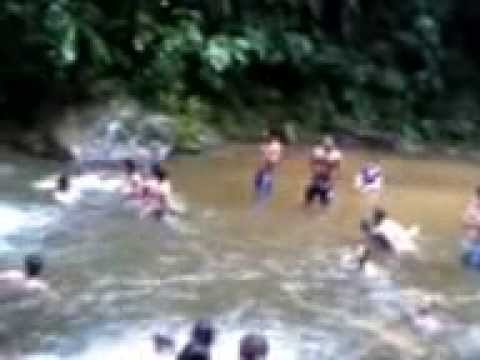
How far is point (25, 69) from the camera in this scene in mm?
20141

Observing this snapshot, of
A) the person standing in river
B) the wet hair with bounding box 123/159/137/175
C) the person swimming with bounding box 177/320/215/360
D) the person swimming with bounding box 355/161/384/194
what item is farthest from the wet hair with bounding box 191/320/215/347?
the person swimming with bounding box 355/161/384/194

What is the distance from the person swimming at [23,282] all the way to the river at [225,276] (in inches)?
7.2

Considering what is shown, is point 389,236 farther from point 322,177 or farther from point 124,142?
point 124,142

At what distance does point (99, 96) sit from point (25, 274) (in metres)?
9.86

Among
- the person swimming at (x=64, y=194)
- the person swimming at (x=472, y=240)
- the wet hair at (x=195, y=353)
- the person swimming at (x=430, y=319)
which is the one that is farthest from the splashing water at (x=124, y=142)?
the wet hair at (x=195, y=353)

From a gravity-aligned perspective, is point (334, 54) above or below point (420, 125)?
above

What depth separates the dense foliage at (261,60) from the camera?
65.9 feet

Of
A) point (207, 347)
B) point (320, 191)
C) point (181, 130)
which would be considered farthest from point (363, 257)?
point (181, 130)

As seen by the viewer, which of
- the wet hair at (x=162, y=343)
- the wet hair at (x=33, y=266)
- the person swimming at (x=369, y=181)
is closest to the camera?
the wet hair at (x=162, y=343)

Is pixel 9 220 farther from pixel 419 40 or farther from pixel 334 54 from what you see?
pixel 419 40

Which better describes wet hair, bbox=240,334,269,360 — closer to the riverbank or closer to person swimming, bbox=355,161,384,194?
person swimming, bbox=355,161,384,194

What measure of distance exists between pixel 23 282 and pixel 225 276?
2383mm

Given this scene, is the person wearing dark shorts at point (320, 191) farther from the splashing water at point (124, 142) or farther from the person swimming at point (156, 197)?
the splashing water at point (124, 142)

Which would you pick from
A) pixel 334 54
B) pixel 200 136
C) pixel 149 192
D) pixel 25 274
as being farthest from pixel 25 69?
pixel 25 274
